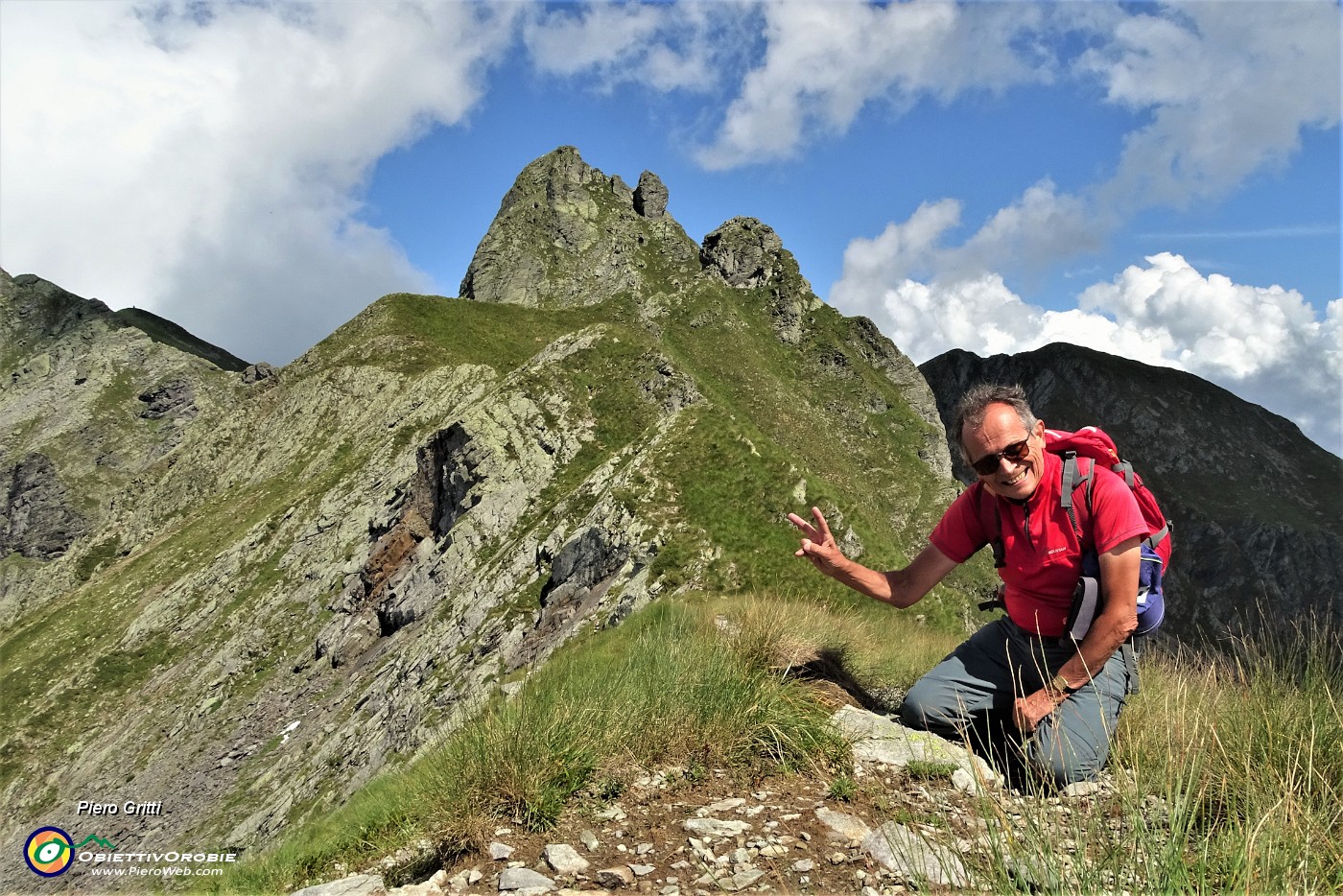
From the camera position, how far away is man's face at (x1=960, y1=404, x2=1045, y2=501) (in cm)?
535

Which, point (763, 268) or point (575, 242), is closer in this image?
point (763, 268)

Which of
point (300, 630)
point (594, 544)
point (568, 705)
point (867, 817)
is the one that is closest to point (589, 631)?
Result: point (594, 544)

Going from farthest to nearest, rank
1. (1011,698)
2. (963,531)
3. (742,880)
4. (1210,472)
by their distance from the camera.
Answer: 1. (1210,472)
2. (963,531)
3. (1011,698)
4. (742,880)

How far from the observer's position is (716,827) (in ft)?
16.0

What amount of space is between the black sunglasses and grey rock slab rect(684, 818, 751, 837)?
10.3ft

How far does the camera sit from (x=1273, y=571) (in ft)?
301

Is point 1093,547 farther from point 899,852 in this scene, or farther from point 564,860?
point 564,860

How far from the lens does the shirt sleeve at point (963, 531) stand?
634cm

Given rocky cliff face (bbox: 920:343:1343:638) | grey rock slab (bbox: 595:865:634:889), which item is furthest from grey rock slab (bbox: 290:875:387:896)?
rocky cliff face (bbox: 920:343:1343:638)

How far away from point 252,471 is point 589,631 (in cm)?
4086

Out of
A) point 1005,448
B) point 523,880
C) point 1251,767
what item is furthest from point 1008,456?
point 523,880

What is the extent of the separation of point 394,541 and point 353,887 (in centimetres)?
2520

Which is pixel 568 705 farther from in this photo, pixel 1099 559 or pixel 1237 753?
pixel 1237 753

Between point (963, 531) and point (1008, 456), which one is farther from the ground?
point (1008, 456)
